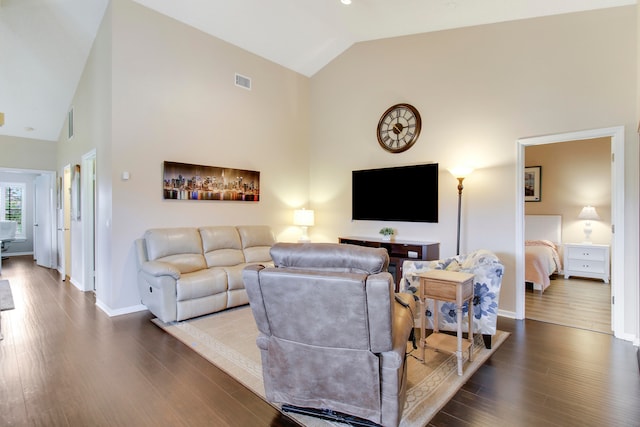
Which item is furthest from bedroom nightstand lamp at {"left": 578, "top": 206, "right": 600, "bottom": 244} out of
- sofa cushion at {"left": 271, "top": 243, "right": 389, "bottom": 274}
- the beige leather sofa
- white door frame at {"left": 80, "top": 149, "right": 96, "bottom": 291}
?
white door frame at {"left": 80, "top": 149, "right": 96, "bottom": 291}

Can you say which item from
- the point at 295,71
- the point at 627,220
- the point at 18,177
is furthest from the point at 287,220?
the point at 18,177

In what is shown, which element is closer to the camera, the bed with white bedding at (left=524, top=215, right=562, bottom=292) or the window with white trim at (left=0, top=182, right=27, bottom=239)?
the bed with white bedding at (left=524, top=215, right=562, bottom=292)

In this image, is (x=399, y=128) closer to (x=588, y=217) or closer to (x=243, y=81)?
(x=243, y=81)

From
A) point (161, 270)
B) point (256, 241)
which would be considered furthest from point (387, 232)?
point (161, 270)

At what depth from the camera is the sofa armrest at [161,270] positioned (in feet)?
11.9

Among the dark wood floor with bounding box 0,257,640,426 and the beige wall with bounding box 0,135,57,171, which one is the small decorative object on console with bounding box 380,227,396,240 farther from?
the beige wall with bounding box 0,135,57,171

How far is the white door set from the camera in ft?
23.3

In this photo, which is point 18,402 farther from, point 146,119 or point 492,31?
point 492,31

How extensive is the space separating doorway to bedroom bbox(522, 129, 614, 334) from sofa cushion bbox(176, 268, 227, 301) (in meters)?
4.15

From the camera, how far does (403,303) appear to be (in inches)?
89.1

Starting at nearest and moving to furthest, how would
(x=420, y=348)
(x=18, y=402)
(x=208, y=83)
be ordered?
(x=18, y=402), (x=420, y=348), (x=208, y=83)

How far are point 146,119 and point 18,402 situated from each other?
3257 mm

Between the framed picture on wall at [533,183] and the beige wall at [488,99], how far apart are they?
328cm

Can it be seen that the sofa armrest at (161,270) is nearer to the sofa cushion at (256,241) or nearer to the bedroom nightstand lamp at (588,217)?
the sofa cushion at (256,241)
